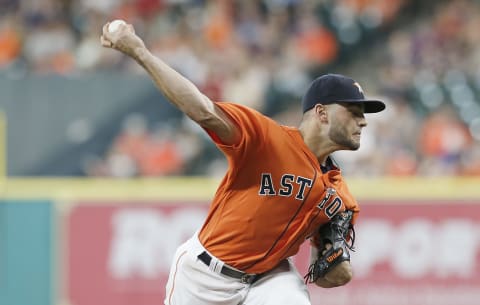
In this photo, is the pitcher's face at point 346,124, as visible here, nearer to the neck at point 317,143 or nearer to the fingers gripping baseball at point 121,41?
the neck at point 317,143

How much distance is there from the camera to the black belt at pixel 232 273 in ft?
18.4

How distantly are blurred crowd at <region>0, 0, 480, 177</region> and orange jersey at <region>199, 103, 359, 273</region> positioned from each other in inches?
197

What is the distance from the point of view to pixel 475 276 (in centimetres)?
1012

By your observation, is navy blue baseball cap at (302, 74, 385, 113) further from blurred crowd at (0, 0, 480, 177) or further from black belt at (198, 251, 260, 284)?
blurred crowd at (0, 0, 480, 177)

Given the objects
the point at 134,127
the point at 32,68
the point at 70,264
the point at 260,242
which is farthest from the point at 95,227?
the point at 260,242

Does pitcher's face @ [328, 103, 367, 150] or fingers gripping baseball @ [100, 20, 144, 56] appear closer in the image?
fingers gripping baseball @ [100, 20, 144, 56]

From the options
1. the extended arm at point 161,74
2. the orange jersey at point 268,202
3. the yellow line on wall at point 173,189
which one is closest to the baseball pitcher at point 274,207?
the orange jersey at point 268,202

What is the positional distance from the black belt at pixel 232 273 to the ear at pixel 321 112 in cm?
87

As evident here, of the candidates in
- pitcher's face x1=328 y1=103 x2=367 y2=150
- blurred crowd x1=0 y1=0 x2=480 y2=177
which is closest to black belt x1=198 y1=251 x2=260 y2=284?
pitcher's face x1=328 y1=103 x2=367 y2=150

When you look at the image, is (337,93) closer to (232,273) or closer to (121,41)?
(232,273)

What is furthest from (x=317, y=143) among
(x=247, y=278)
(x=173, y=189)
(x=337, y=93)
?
(x=173, y=189)

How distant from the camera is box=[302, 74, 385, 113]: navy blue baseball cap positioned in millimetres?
5473

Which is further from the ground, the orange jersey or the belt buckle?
the orange jersey

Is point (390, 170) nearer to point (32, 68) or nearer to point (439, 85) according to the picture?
point (439, 85)
